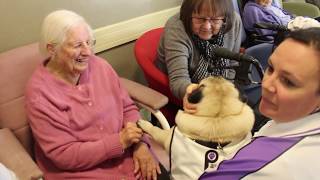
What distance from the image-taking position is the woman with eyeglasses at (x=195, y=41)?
1.74 metres

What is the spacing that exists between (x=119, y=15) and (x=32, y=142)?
3.23 ft

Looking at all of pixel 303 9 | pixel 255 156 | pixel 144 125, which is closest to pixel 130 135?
pixel 144 125

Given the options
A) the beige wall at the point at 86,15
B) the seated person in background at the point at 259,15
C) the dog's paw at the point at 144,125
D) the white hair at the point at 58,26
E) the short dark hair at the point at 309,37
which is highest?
the short dark hair at the point at 309,37

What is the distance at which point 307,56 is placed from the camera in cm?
75

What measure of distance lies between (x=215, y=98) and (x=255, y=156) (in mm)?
308

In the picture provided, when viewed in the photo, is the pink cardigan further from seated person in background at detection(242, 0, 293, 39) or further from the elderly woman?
seated person in background at detection(242, 0, 293, 39)

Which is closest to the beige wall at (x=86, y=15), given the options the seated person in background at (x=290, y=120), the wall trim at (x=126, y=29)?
the wall trim at (x=126, y=29)

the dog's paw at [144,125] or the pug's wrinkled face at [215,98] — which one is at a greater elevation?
the pug's wrinkled face at [215,98]

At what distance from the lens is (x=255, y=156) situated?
78 cm

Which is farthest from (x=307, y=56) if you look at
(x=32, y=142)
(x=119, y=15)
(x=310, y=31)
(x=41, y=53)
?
(x=119, y=15)

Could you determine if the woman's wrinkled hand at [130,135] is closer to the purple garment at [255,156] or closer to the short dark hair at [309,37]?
the purple garment at [255,156]

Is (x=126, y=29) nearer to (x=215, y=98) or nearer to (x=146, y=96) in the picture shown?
(x=146, y=96)

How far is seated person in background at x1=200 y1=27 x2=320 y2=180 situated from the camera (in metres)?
0.74

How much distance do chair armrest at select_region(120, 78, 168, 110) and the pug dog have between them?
0.58 m
